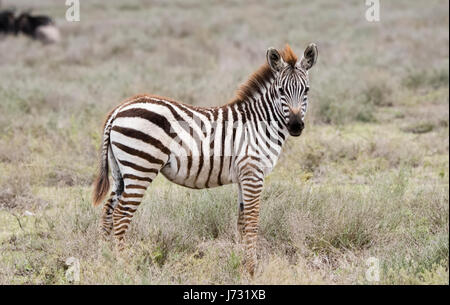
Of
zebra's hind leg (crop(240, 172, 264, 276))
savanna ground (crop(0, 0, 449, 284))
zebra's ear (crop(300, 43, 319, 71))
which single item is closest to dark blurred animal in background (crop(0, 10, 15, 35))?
savanna ground (crop(0, 0, 449, 284))

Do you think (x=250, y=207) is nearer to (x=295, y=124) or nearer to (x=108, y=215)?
(x=295, y=124)

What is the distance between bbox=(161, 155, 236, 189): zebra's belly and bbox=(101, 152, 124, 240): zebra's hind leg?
1.44 feet

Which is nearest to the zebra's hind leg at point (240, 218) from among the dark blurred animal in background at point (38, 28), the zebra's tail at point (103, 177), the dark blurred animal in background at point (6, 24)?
the zebra's tail at point (103, 177)

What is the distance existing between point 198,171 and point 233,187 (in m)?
1.52

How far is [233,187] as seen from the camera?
652 cm

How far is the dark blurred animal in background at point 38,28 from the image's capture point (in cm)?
2039

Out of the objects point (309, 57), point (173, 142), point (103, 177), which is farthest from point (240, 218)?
point (309, 57)

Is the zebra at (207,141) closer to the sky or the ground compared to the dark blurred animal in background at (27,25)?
closer to the ground

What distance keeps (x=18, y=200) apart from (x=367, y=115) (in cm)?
699

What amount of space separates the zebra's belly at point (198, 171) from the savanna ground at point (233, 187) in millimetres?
605

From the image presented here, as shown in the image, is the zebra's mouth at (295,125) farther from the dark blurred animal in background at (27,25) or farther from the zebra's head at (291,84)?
the dark blurred animal in background at (27,25)

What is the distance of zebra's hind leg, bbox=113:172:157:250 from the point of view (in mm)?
4883

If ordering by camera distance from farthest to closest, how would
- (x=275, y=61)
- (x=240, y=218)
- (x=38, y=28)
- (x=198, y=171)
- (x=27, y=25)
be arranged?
(x=27, y=25) → (x=38, y=28) → (x=240, y=218) → (x=275, y=61) → (x=198, y=171)
